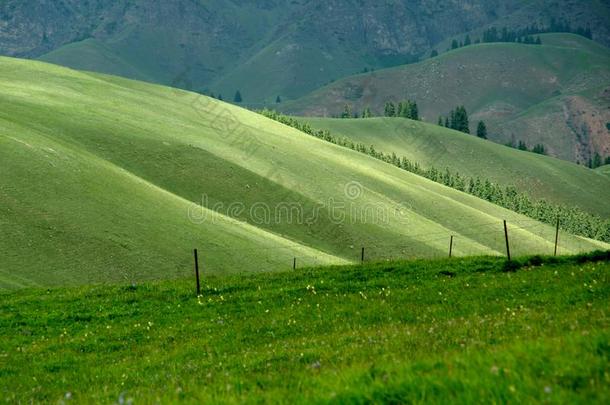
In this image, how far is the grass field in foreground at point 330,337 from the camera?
383 inches

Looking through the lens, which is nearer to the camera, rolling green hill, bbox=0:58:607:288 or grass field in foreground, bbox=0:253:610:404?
grass field in foreground, bbox=0:253:610:404

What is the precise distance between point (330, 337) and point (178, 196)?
67.1m

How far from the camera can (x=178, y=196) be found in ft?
275

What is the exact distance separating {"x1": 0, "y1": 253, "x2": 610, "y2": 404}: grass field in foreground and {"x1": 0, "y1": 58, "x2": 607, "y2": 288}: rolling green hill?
80.7 feet

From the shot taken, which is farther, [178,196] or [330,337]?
[178,196]

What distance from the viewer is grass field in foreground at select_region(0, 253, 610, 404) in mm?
9727

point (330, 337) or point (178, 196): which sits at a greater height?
point (330, 337)

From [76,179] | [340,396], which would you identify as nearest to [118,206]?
[76,179]

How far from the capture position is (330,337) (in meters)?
19.1

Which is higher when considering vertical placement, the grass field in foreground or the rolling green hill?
the grass field in foreground

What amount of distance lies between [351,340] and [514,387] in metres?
9.23

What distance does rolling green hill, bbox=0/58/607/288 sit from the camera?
60625 millimetres

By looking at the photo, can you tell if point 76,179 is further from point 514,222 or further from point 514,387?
point 514,222

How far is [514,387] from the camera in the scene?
28.8 feet
